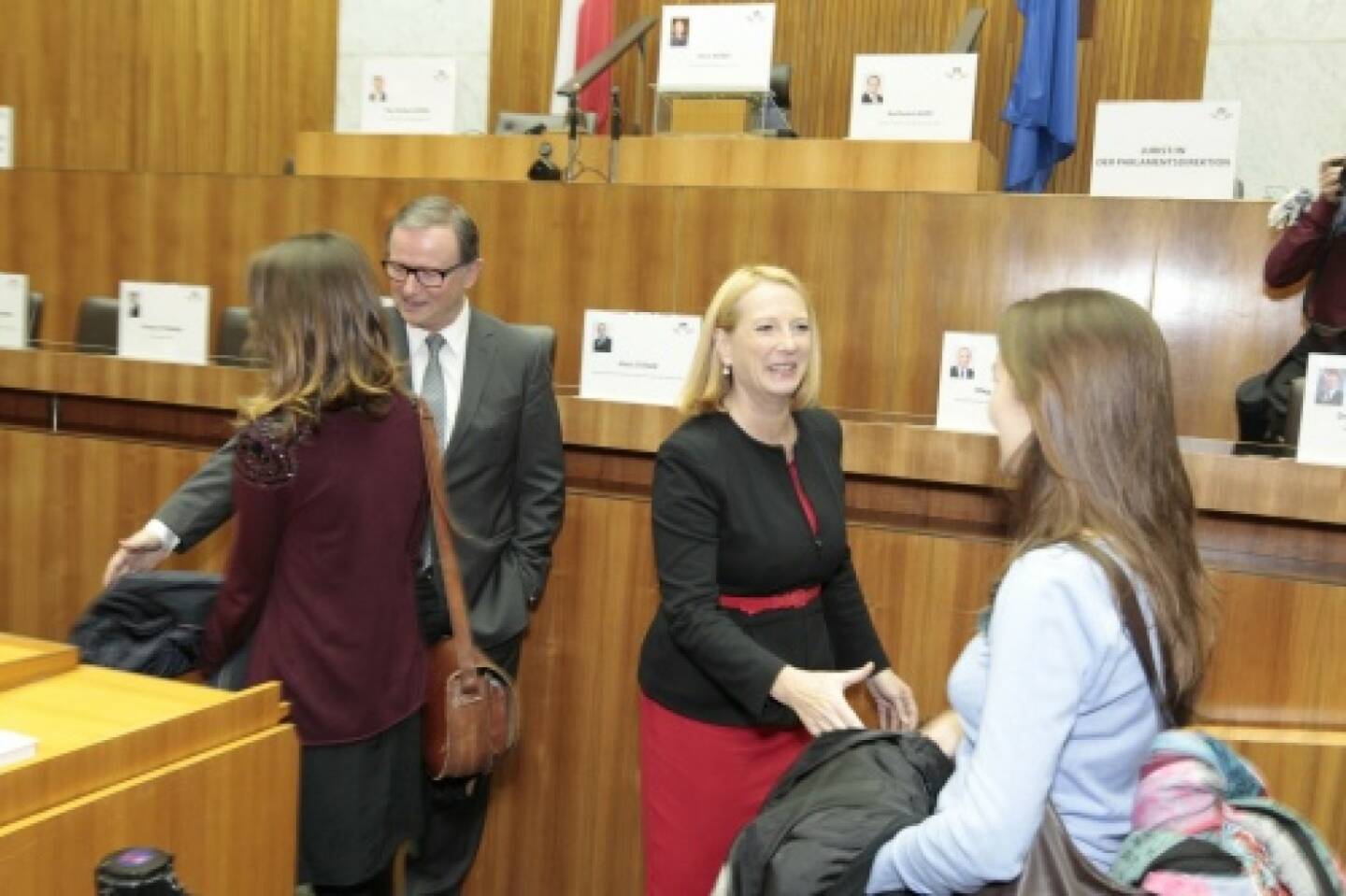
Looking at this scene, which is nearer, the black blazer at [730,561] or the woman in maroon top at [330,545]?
the woman in maroon top at [330,545]

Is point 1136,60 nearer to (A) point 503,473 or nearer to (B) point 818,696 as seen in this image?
(A) point 503,473

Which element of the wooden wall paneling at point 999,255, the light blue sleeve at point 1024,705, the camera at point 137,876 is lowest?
the camera at point 137,876

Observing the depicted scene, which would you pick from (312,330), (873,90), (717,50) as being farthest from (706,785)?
(717,50)

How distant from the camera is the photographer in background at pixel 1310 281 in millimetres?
2895

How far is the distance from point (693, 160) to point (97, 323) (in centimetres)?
199

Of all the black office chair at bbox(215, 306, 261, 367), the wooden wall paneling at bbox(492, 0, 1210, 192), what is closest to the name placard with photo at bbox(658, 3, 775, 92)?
the wooden wall paneling at bbox(492, 0, 1210, 192)

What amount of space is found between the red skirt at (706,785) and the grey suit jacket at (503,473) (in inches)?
20.8

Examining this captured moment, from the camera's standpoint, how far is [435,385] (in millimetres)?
2453

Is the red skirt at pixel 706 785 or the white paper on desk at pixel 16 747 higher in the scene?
the white paper on desk at pixel 16 747

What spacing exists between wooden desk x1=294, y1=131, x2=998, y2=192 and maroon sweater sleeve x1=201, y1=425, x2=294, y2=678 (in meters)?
2.20

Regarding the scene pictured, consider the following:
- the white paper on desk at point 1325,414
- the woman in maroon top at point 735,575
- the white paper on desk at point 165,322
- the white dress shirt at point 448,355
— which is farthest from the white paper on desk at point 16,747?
the white paper on desk at point 1325,414

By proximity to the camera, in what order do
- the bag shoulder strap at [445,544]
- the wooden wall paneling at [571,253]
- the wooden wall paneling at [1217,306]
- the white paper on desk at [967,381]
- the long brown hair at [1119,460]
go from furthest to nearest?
the wooden wall paneling at [571,253]
the wooden wall paneling at [1217,306]
the white paper on desk at [967,381]
the bag shoulder strap at [445,544]
the long brown hair at [1119,460]

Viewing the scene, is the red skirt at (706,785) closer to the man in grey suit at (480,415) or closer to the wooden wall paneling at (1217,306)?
the man in grey suit at (480,415)

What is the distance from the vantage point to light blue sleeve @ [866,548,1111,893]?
116 centimetres
